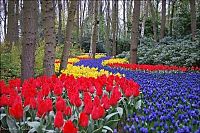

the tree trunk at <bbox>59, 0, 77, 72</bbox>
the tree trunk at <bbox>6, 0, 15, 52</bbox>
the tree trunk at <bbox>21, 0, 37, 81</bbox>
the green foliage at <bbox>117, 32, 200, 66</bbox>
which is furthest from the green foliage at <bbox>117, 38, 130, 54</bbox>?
the tree trunk at <bbox>21, 0, 37, 81</bbox>

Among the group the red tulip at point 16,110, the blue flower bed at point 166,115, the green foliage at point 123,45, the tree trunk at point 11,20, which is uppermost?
the tree trunk at point 11,20

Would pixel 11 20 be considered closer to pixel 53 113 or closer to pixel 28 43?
pixel 28 43

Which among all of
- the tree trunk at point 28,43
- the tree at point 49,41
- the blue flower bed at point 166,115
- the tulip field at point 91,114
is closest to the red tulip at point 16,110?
the tulip field at point 91,114

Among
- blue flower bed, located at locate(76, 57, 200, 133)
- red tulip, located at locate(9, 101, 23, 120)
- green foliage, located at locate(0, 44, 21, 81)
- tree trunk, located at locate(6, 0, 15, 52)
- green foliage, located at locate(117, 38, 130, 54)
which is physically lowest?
blue flower bed, located at locate(76, 57, 200, 133)

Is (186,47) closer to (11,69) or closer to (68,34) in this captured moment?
(68,34)

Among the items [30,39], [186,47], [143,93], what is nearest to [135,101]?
[143,93]

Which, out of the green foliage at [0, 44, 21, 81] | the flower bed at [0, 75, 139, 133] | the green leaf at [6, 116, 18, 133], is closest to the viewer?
the flower bed at [0, 75, 139, 133]

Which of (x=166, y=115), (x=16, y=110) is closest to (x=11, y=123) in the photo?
(x=16, y=110)

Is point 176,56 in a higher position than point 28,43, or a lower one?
lower

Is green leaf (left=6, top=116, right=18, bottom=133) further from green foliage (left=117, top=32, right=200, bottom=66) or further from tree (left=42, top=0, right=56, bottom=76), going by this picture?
green foliage (left=117, top=32, right=200, bottom=66)

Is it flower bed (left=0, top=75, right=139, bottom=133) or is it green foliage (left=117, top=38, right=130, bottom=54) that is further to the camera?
green foliage (left=117, top=38, right=130, bottom=54)

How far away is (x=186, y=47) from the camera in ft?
46.2

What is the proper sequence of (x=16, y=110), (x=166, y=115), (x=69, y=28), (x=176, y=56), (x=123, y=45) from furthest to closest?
(x=123, y=45) → (x=176, y=56) → (x=69, y=28) → (x=166, y=115) → (x=16, y=110)

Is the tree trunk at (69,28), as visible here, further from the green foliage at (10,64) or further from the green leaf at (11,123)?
the green leaf at (11,123)
